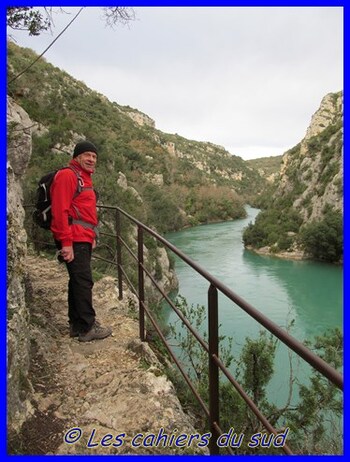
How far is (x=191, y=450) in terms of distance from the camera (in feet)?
7.53

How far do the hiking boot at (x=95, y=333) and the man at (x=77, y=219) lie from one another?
0.61ft

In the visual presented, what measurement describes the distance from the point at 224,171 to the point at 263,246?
65432 millimetres

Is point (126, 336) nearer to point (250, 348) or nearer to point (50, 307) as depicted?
point (50, 307)

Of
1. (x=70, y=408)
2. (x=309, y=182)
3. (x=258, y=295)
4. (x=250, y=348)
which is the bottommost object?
(x=258, y=295)

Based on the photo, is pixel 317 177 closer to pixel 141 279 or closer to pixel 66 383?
pixel 141 279

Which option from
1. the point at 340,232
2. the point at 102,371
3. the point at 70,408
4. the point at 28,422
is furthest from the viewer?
the point at 340,232

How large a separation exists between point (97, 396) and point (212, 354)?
136 centimetres

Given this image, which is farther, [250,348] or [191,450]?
[250,348]

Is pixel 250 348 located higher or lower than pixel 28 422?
lower

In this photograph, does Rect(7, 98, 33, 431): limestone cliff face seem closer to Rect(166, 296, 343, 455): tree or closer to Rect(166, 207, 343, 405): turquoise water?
Rect(166, 296, 343, 455): tree

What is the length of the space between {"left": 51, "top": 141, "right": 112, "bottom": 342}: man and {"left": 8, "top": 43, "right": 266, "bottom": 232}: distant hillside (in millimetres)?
951

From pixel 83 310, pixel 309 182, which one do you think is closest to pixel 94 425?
pixel 83 310

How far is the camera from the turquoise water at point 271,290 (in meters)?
15.3

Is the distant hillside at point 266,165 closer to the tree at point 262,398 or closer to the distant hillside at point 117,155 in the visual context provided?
the distant hillside at point 117,155
